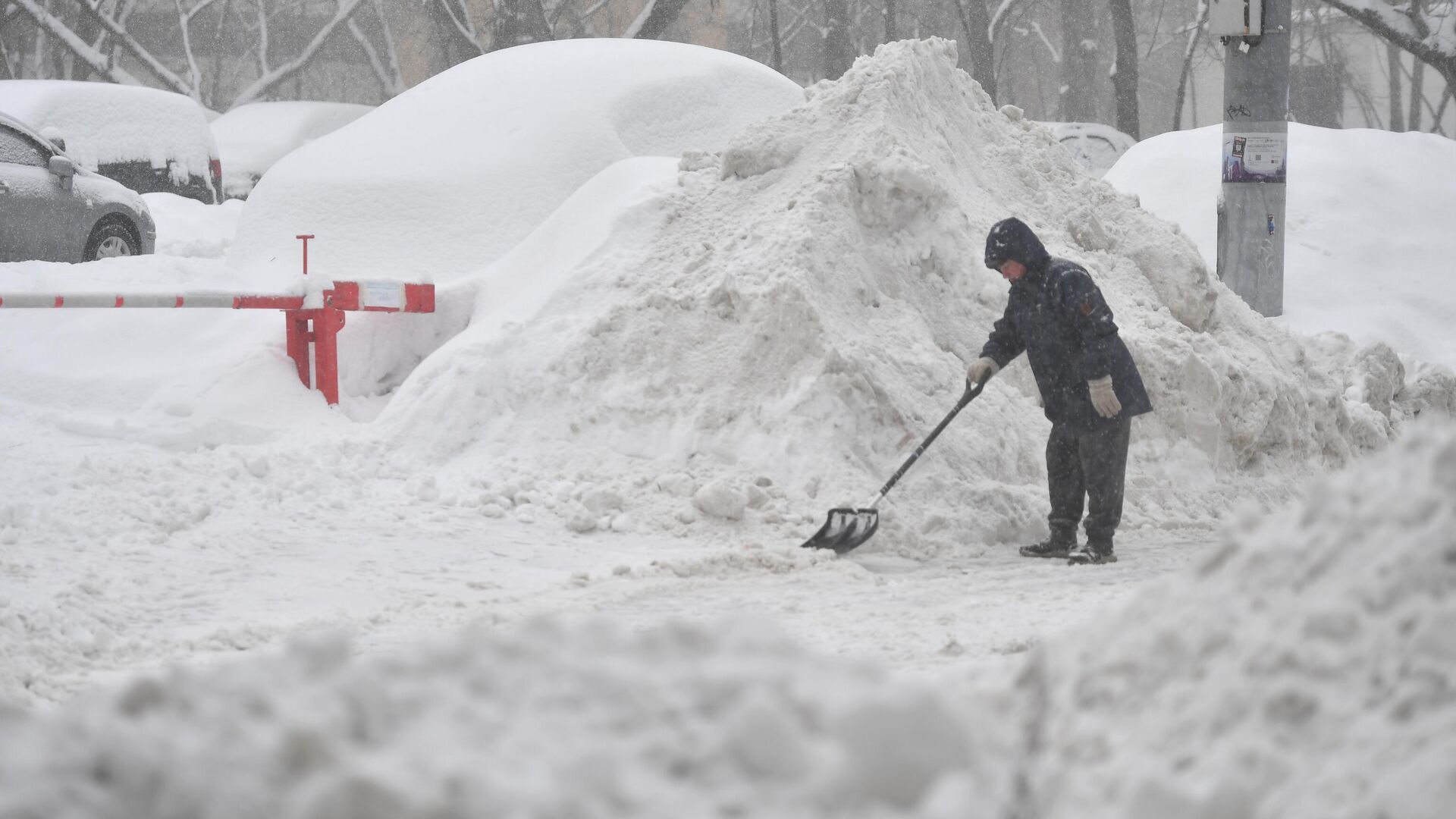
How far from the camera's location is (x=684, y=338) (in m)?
6.99

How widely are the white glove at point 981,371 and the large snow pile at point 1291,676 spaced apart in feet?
12.1

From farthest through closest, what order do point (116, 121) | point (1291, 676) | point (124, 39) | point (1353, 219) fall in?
point (124, 39) → point (116, 121) → point (1353, 219) → point (1291, 676)

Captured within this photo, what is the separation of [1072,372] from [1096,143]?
15.9 metres

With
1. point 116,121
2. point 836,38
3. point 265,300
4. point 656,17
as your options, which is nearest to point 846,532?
point 265,300

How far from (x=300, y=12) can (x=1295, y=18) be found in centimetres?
2441

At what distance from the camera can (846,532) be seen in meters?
5.67

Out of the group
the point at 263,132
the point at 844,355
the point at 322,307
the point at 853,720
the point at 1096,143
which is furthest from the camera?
the point at 263,132

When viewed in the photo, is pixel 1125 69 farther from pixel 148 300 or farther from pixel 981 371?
pixel 148 300

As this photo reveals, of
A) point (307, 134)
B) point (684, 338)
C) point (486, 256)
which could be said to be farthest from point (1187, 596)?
point (307, 134)

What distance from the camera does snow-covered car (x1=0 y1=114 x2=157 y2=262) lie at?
1051cm

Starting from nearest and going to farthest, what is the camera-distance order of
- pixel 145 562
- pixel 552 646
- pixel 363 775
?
1. pixel 363 775
2. pixel 552 646
3. pixel 145 562

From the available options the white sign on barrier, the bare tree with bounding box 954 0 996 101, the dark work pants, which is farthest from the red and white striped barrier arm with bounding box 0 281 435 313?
the bare tree with bounding box 954 0 996 101

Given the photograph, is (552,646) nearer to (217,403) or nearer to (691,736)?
(691,736)

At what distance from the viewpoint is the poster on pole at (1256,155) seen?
10062mm
